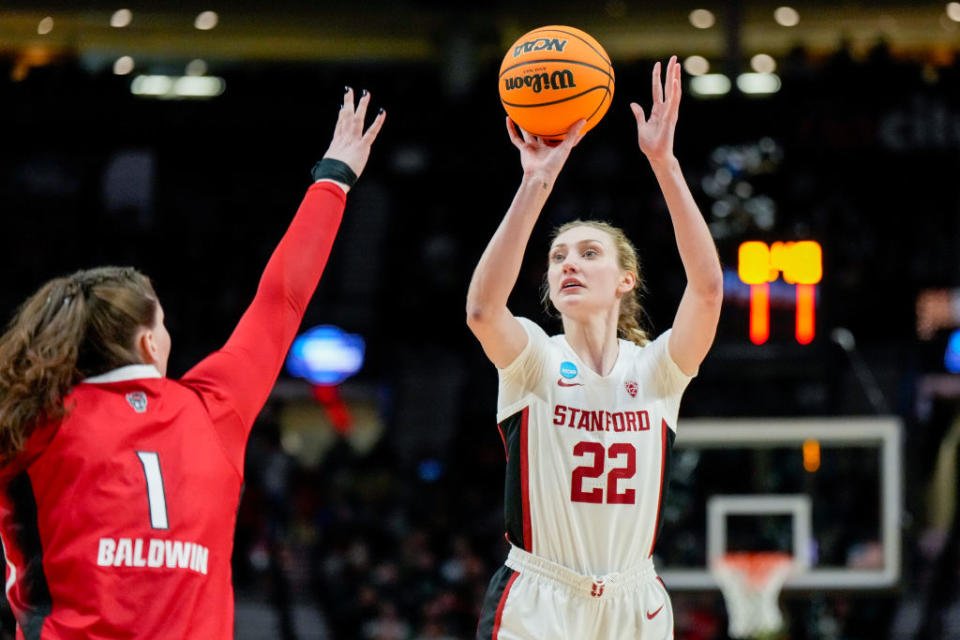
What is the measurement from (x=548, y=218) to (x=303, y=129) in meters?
2.95

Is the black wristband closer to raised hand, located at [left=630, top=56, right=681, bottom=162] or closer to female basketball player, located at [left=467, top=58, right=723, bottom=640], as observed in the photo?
female basketball player, located at [left=467, top=58, right=723, bottom=640]

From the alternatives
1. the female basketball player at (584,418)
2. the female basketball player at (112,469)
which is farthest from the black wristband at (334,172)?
the female basketball player at (112,469)

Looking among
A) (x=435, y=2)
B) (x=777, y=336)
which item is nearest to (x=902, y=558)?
(x=777, y=336)

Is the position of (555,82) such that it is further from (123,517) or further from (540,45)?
(123,517)

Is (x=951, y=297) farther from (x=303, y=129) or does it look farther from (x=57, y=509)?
(x=57, y=509)

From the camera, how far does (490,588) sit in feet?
13.6

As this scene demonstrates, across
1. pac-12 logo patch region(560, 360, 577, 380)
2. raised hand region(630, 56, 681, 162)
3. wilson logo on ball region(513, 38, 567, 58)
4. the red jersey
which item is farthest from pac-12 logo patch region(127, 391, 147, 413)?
wilson logo on ball region(513, 38, 567, 58)

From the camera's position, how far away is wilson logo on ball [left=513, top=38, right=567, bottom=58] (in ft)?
14.7

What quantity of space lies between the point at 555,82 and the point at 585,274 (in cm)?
66

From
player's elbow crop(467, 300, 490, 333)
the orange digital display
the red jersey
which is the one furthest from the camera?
the orange digital display

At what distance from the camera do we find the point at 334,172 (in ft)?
11.9

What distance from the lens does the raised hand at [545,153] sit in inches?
160

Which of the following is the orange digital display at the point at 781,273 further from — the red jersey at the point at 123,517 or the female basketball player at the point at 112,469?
the red jersey at the point at 123,517

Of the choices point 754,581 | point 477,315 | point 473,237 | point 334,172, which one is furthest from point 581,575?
point 473,237
